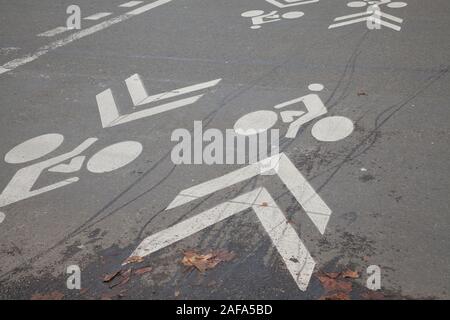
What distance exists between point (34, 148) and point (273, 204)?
300 cm

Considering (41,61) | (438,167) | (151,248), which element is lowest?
(438,167)

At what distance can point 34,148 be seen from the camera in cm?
576

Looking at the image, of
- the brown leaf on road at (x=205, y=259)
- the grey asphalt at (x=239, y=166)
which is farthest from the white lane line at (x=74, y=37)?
the brown leaf on road at (x=205, y=259)

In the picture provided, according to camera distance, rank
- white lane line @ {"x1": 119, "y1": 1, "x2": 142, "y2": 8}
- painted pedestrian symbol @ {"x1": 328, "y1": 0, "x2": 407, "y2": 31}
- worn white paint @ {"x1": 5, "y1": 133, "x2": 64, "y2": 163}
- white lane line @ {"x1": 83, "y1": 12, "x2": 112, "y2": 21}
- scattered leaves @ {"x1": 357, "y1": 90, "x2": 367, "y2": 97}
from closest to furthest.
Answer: worn white paint @ {"x1": 5, "y1": 133, "x2": 64, "y2": 163} → scattered leaves @ {"x1": 357, "y1": 90, "x2": 367, "y2": 97} → painted pedestrian symbol @ {"x1": 328, "y1": 0, "x2": 407, "y2": 31} → white lane line @ {"x1": 83, "y1": 12, "x2": 112, "y2": 21} → white lane line @ {"x1": 119, "y1": 1, "x2": 142, "y2": 8}

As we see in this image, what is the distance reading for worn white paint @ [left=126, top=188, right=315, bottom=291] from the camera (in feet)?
12.8

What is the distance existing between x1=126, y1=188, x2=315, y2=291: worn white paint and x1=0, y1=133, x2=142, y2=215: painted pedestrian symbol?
133 cm

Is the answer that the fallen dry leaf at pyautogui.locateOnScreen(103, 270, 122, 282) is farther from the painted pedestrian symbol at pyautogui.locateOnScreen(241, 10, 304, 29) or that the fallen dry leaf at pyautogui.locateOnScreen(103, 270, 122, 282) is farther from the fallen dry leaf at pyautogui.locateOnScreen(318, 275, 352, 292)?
the painted pedestrian symbol at pyautogui.locateOnScreen(241, 10, 304, 29)

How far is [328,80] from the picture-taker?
7.03m

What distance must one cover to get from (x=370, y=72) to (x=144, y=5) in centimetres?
600

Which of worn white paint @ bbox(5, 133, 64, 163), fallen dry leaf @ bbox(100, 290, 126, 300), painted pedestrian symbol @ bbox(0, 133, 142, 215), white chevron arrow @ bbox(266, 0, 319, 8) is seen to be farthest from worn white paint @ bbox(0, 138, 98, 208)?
white chevron arrow @ bbox(266, 0, 319, 8)

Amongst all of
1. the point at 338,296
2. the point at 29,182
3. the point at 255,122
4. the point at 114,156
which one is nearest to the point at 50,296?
the point at 29,182
